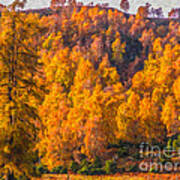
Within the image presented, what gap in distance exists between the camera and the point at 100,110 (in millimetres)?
46531

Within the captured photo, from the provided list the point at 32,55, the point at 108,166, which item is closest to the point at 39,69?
the point at 32,55

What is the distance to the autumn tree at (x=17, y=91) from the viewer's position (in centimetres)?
1927

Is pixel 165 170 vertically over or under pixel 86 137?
under

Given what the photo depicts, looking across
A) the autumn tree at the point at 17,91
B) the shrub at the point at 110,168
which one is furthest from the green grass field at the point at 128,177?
the autumn tree at the point at 17,91

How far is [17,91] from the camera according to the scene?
19.8 meters

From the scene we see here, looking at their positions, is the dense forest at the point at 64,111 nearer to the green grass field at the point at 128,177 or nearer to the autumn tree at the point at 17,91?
the autumn tree at the point at 17,91

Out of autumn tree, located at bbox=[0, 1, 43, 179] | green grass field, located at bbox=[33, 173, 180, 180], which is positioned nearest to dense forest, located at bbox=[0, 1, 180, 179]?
autumn tree, located at bbox=[0, 1, 43, 179]

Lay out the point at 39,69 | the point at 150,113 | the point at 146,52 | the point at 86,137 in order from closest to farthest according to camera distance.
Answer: the point at 39,69, the point at 86,137, the point at 150,113, the point at 146,52

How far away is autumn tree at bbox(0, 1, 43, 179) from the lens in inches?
758

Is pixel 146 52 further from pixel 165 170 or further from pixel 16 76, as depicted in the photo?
pixel 16 76

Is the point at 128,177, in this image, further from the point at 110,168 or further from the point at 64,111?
the point at 64,111

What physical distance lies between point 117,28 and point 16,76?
6034 inches

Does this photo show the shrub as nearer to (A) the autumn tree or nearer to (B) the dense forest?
(B) the dense forest

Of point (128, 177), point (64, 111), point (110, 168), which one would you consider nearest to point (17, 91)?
point (64, 111)
